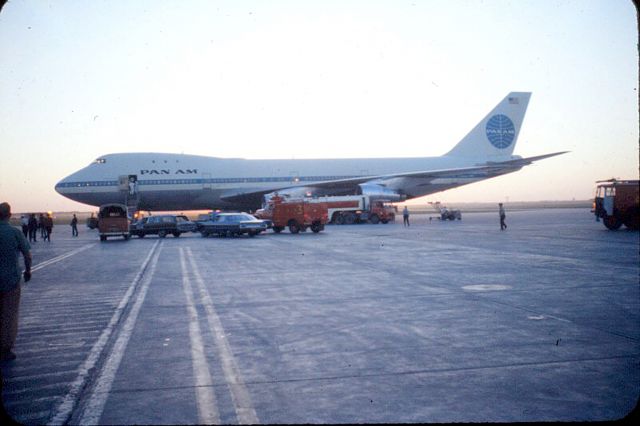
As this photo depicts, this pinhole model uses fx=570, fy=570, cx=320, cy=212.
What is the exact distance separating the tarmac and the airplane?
1271 inches

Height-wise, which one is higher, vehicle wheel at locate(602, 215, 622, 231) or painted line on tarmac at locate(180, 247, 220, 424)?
vehicle wheel at locate(602, 215, 622, 231)

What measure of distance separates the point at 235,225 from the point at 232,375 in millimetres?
28005

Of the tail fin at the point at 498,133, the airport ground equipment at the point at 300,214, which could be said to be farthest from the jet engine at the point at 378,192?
the airport ground equipment at the point at 300,214

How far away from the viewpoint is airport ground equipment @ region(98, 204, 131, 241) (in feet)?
114

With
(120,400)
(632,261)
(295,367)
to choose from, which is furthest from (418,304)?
(632,261)

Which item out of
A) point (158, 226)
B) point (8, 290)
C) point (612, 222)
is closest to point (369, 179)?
point (158, 226)

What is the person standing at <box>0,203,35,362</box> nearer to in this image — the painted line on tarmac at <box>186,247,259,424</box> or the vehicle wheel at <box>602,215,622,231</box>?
the painted line on tarmac at <box>186,247,259,424</box>

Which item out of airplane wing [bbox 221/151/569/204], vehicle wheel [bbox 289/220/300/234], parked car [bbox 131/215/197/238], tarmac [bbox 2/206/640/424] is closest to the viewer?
tarmac [bbox 2/206/640/424]

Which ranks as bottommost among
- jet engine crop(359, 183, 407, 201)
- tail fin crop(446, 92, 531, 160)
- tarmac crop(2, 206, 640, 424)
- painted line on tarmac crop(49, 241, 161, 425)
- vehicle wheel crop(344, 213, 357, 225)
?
tarmac crop(2, 206, 640, 424)

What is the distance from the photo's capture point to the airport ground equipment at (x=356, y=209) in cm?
4719

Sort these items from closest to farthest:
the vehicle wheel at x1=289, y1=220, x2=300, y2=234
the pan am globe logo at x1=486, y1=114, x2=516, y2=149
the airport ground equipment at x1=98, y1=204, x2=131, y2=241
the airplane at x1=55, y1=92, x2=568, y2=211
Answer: the airport ground equipment at x1=98, y1=204, x2=131, y2=241 < the vehicle wheel at x1=289, y1=220, x2=300, y2=234 < the airplane at x1=55, y1=92, x2=568, y2=211 < the pan am globe logo at x1=486, y1=114, x2=516, y2=149

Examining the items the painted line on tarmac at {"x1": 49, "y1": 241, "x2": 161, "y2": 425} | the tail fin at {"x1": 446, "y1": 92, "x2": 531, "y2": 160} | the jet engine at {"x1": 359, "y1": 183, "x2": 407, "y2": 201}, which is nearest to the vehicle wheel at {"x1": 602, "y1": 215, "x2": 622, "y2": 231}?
the jet engine at {"x1": 359, "y1": 183, "x2": 407, "y2": 201}

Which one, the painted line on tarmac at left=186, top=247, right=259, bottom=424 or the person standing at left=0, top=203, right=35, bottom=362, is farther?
the person standing at left=0, top=203, right=35, bottom=362

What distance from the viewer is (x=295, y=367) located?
6.18m
